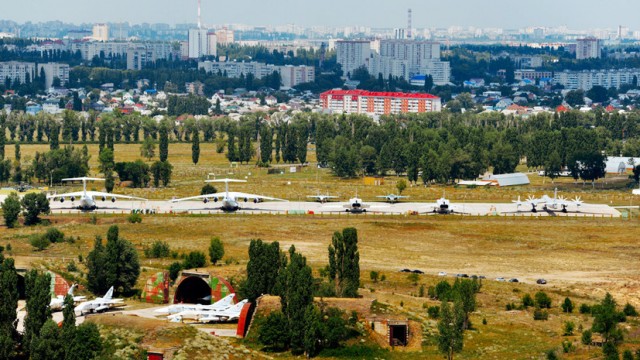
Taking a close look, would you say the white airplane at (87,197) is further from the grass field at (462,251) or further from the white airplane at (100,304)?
the white airplane at (100,304)

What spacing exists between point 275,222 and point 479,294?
34756mm

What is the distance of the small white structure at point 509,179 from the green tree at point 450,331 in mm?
88381

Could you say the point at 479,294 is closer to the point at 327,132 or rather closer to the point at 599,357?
the point at 599,357

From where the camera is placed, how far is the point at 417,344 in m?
61.2

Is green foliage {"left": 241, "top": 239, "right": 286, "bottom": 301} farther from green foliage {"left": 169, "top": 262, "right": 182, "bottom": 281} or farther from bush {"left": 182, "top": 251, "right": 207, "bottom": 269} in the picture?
bush {"left": 182, "top": 251, "right": 207, "bottom": 269}

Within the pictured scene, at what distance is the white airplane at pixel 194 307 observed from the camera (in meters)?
63.9

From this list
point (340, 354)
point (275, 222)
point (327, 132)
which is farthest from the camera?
point (327, 132)

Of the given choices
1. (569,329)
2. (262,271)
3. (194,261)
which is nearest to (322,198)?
(194,261)

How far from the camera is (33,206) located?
10394cm

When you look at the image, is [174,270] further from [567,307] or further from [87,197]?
[87,197]

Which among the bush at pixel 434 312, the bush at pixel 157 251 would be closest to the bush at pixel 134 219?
the bush at pixel 157 251

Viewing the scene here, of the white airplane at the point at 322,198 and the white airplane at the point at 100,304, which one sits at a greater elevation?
the white airplane at the point at 322,198

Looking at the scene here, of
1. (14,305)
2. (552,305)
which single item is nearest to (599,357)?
(552,305)

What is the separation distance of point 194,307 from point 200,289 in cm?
515
